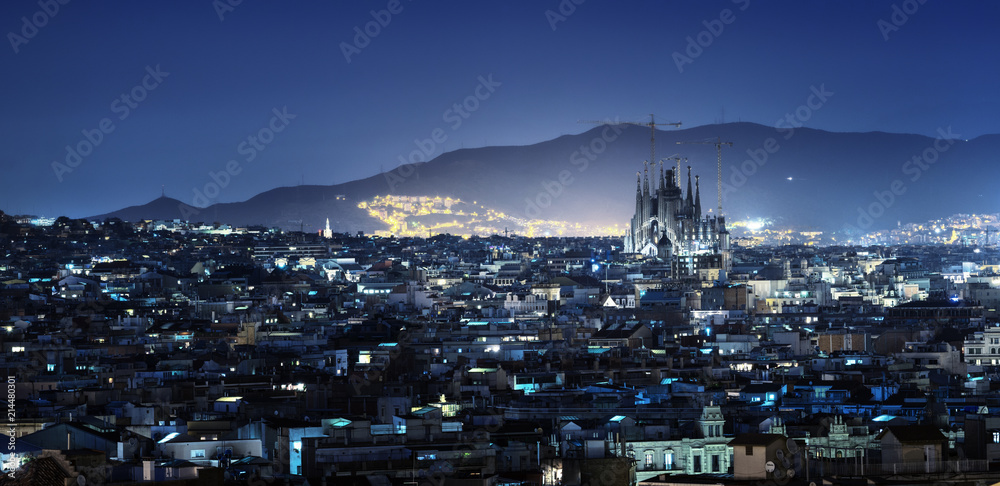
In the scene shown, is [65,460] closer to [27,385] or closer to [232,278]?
[27,385]

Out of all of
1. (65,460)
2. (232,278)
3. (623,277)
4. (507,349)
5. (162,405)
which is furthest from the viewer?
(623,277)

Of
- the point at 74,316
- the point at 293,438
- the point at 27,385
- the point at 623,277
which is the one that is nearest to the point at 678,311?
the point at 74,316

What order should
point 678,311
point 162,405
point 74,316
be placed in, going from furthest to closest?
point 678,311 < point 74,316 < point 162,405

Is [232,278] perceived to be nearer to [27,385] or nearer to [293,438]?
[27,385]

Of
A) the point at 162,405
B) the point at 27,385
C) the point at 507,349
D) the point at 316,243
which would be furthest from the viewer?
the point at 316,243

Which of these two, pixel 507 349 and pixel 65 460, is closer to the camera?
pixel 65 460

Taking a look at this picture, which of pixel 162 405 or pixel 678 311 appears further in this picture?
pixel 678 311

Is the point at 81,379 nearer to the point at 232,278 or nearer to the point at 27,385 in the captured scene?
the point at 27,385

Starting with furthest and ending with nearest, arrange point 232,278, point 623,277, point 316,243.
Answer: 1. point 316,243
2. point 623,277
3. point 232,278

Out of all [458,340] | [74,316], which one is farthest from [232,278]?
[458,340]
